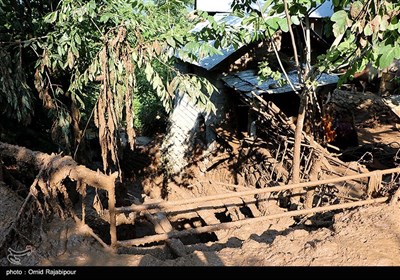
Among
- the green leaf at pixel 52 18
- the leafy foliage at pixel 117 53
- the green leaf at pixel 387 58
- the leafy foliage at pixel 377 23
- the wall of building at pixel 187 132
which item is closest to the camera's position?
the green leaf at pixel 387 58

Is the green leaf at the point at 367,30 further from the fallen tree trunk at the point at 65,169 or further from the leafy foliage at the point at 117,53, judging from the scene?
the fallen tree trunk at the point at 65,169

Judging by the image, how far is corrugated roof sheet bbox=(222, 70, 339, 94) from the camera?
8852 mm

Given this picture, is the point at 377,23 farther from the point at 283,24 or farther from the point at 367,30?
the point at 283,24

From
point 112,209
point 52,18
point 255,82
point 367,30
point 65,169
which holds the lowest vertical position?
point 112,209

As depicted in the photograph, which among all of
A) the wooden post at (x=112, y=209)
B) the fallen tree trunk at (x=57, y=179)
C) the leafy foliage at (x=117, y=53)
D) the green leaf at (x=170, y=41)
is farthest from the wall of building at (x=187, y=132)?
the wooden post at (x=112, y=209)

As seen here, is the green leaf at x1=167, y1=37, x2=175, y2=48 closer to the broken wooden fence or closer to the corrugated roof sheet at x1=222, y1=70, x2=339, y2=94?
the broken wooden fence

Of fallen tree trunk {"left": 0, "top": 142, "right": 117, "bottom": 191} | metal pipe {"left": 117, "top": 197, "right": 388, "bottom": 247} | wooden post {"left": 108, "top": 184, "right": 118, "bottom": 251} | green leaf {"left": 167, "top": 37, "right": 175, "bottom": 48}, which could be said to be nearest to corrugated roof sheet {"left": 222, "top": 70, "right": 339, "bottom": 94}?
green leaf {"left": 167, "top": 37, "right": 175, "bottom": 48}

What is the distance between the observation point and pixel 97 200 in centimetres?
438

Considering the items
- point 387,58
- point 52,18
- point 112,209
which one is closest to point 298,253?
point 112,209

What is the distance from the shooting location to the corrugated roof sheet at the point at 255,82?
29.0 ft

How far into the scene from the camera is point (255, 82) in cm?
924
